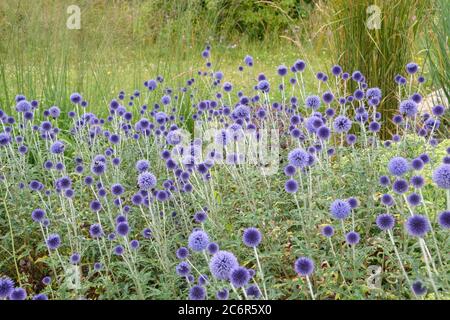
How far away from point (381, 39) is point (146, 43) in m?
3.06

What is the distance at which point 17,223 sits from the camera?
3100mm

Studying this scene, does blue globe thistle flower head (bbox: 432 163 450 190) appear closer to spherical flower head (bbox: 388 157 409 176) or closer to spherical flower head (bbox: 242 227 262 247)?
spherical flower head (bbox: 388 157 409 176)

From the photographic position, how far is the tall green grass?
4.60m

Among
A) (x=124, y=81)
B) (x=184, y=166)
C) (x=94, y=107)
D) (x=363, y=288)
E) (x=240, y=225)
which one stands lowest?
(x=363, y=288)

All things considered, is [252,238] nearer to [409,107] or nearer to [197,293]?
[197,293]

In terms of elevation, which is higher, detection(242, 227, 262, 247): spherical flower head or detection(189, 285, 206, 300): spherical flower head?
detection(242, 227, 262, 247): spherical flower head

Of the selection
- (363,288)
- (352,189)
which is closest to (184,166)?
(352,189)

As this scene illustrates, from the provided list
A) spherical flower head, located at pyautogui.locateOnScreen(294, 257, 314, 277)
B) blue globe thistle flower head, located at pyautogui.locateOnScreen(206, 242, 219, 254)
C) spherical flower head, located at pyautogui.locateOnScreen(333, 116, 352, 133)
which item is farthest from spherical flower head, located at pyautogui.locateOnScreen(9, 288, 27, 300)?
spherical flower head, located at pyautogui.locateOnScreen(333, 116, 352, 133)

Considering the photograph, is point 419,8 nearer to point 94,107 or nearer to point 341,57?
point 341,57

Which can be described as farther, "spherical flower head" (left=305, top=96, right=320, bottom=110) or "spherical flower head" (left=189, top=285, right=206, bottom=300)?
"spherical flower head" (left=305, top=96, right=320, bottom=110)

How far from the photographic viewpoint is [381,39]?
15.2 feet

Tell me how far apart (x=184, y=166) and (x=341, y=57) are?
2.38 m
